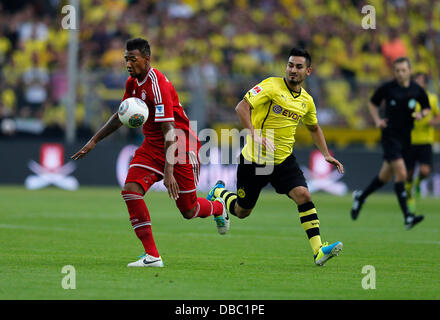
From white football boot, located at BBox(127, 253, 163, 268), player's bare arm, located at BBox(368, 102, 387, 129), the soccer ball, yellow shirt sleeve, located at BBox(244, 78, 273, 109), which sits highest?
player's bare arm, located at BBox(368, 102, 387, 129)

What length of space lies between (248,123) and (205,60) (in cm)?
1585

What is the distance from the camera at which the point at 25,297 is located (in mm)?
6273

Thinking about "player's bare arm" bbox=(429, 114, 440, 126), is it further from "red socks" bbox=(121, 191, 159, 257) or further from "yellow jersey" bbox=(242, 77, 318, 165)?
"red socks" bbox=(121, 191, 159, 257)

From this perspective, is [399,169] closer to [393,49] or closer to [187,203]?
[187,203]

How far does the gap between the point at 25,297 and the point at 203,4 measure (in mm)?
20869

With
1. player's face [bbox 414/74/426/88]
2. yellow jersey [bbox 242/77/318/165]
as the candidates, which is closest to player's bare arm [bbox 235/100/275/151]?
yellow jersey [bbox 242/77/318/165]

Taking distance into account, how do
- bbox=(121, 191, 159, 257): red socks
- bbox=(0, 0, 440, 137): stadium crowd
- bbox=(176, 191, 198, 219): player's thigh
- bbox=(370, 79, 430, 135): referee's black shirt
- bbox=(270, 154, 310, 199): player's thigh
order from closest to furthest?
1. bbox=(121, 191, 159, 257): red socks
2. bbox=(176, 191, 198, 219): player's thigh
3. bbox=(270, 154, 310, 199): player's thigh
4. bbox=(370, 79, 430, 135): referee's black shirt
5. bbox=(0, 0, 440, 137): stadium crowd

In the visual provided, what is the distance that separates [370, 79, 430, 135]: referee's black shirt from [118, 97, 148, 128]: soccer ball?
669 cm

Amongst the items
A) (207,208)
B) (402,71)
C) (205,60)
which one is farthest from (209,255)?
(205,60)

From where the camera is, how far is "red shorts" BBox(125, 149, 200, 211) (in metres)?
8.33

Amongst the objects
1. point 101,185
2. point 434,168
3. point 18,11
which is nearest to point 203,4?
point 18,11

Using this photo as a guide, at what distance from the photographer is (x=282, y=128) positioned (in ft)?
30.7
